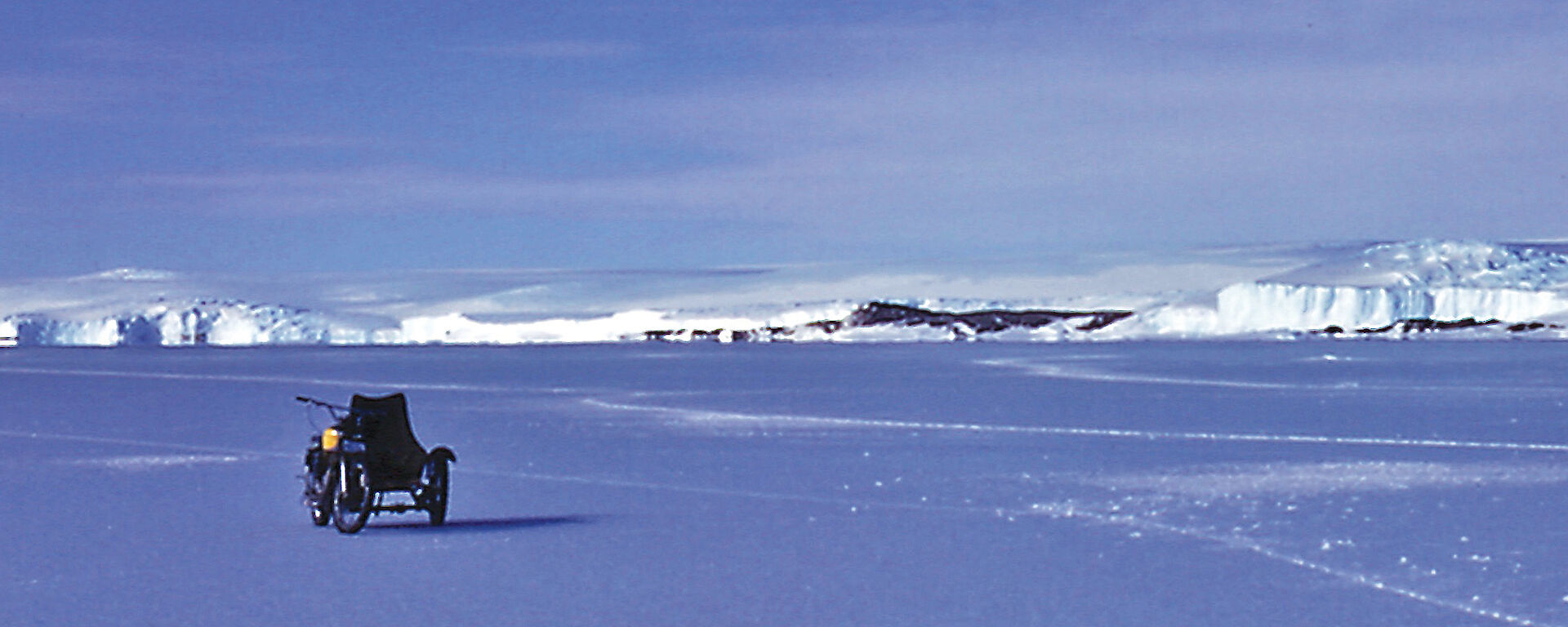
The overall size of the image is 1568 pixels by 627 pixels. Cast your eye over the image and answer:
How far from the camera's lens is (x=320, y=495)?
12070 millimetres

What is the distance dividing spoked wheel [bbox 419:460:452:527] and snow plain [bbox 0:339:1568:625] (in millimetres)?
116

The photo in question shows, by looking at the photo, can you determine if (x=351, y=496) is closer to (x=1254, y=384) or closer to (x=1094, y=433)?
(x=1094, y=433)

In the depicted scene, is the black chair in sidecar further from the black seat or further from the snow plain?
the snow plain

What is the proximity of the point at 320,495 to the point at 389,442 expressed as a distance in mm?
664

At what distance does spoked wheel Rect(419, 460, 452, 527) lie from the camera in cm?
1198

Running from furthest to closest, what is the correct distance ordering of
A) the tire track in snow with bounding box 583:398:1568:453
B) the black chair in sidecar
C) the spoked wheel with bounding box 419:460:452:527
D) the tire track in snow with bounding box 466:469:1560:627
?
the tire track in snow with bounding box 583:398:1568:453
the spoked wheel with bounding box 419:460:452:527
the black chair in sidecar
the tire track in snow with bounding box 466:469:1560:627

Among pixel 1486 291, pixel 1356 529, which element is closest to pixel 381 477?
pixel 1356 529

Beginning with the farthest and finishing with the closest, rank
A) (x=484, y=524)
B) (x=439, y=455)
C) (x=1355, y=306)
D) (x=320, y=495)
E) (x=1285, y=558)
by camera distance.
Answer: (x=1355, y=306), (x=484, y=524), (x=320, y=495), (x=439, y=455), (x=1285, y=558)

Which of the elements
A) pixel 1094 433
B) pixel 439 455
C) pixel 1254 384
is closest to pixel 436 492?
pixel 439 455

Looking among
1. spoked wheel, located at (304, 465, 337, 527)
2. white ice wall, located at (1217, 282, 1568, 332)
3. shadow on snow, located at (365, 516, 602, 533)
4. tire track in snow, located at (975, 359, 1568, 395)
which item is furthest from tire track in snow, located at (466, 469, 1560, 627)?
white ice wall, located at (1217, 282, 1568, 332)

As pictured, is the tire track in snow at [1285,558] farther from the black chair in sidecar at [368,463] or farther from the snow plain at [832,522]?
the black chair in sidecar at [368,463]

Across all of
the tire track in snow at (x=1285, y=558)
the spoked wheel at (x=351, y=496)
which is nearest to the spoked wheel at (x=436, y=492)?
the spoked wheel at (x=351, y=496)

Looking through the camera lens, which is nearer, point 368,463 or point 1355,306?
point 368,463

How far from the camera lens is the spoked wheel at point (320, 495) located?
11938mm
